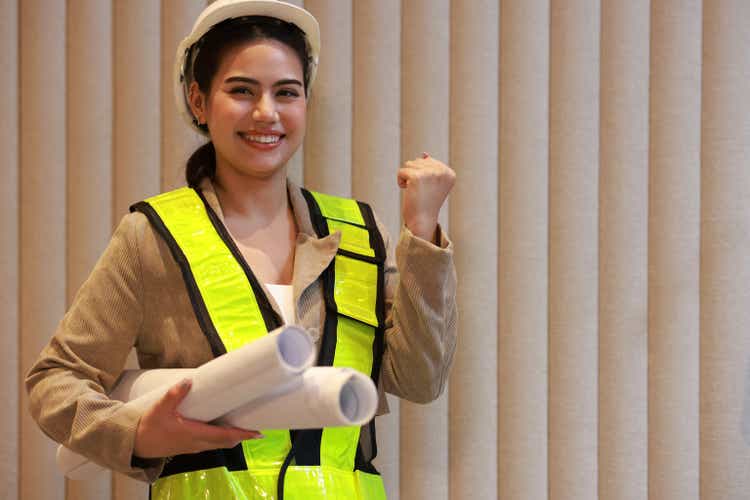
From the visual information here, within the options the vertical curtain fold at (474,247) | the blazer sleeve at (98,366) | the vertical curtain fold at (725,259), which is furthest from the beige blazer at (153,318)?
the vertical curtain fold at (725,259)

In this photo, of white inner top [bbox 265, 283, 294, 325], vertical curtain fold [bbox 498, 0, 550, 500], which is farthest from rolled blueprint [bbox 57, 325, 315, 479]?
vertical curtain fold [bbox 498, 0, 550, 500]

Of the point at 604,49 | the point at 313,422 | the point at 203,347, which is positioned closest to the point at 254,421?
the point at 313,422

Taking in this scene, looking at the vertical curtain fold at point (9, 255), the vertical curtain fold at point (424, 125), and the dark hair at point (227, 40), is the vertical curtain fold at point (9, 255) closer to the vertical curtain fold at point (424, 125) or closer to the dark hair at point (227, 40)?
the dark hair at point (227, 40)

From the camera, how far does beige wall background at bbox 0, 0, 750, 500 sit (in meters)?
1.82

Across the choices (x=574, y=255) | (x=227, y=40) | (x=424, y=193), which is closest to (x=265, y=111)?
(x=227, y=40)

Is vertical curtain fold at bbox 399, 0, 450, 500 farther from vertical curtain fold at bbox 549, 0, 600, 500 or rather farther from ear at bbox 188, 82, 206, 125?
ear at bbox 188, 82, 206, 125

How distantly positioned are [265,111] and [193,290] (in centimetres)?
28

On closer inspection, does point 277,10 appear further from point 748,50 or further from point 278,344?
point 748,50

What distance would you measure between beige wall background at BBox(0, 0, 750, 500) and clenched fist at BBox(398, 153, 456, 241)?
1.37ft

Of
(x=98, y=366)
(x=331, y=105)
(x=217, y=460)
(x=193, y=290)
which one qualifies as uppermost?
(x=331, y=105)

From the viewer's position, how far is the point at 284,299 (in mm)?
1403

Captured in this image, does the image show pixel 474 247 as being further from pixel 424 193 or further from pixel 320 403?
pixel 320 403

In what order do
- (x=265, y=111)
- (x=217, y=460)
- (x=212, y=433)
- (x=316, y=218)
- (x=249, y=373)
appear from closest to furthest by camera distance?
1. (x=249, y=373)
2. (x=212, y=433)
3. (x=217, y=460)
4. (x=265, y=111)
5. (x=316, y=218)

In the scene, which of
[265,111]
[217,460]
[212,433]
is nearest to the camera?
[212,433]
